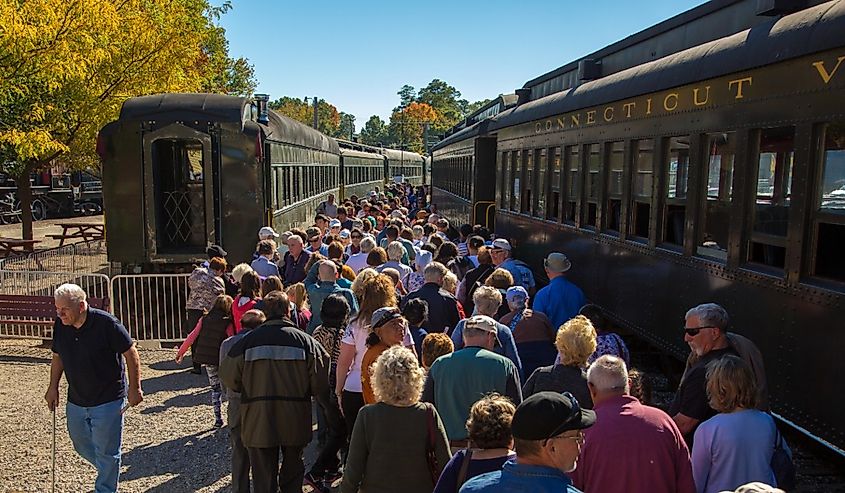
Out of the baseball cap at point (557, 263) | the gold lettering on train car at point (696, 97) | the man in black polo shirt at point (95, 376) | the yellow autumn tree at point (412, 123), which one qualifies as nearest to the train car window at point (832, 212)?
the gold lettering on train car at point (696, 97)

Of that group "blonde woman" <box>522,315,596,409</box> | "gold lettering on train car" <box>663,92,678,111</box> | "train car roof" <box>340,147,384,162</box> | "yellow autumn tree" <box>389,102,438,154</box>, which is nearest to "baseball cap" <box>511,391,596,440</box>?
"blonde woman" <box>522,315,596,409</box>

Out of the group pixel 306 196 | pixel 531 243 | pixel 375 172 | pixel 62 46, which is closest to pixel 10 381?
pixel 62 46

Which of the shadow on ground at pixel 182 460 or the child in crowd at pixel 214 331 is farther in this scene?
the child in crowd at pixel 214 331

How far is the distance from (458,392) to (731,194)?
2824 mm

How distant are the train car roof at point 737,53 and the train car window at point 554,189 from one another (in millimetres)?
1288

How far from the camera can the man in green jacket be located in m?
5.11

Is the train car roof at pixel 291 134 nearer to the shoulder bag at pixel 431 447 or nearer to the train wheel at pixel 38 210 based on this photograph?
the shoulder bag at pixel 431 447

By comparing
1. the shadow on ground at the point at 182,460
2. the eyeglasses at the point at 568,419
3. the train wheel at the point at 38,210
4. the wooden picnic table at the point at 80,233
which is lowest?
the train wheel at the point at 38,210

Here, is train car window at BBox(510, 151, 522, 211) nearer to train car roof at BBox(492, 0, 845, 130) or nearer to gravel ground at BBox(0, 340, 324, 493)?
train car roof at BBox(492, 0, 845, 130)

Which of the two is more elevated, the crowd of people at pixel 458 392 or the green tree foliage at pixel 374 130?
the green tree foliage at pixel 374 130

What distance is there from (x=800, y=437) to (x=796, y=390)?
1851mm

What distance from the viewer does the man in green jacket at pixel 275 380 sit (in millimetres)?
5105

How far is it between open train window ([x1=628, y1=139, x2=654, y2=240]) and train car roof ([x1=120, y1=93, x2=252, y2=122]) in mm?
7088

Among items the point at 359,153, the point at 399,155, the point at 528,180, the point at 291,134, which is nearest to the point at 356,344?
the point at 528,180
